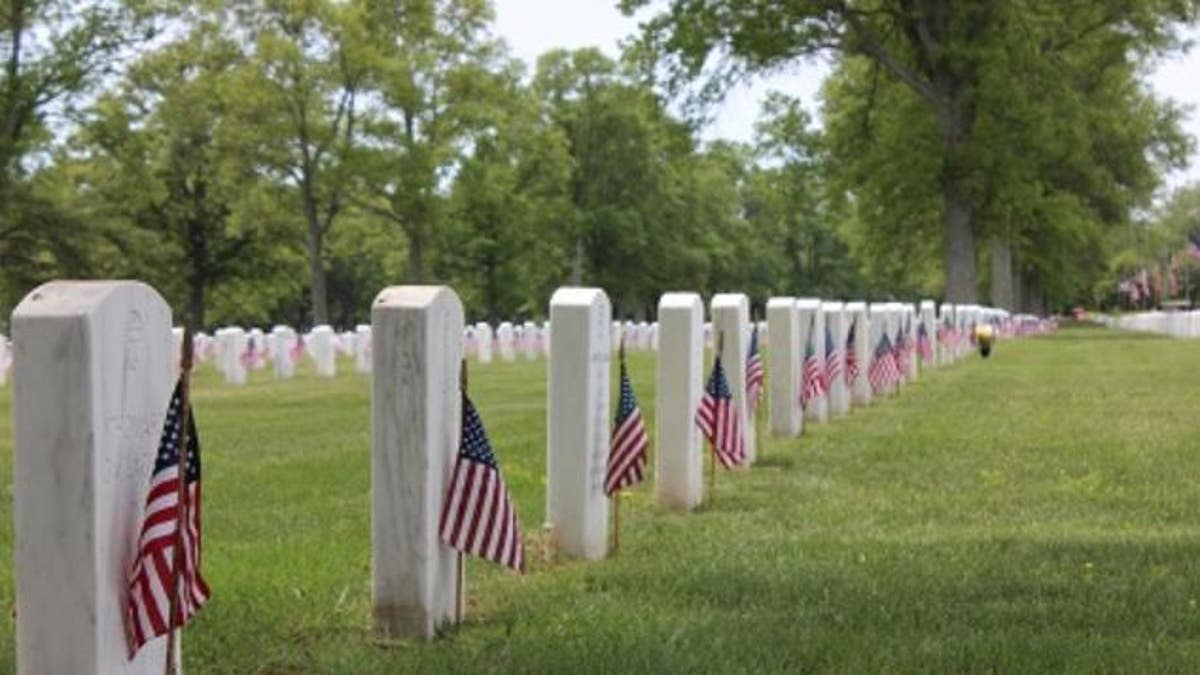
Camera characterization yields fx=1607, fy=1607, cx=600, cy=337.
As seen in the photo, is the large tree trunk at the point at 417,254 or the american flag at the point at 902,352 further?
the large tree trunk at the point at 417,254

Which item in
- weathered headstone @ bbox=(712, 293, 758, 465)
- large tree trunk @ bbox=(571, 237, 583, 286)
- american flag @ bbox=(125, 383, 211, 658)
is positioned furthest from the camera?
large tree trunk @ bbox=(571, 237, 583, 286)

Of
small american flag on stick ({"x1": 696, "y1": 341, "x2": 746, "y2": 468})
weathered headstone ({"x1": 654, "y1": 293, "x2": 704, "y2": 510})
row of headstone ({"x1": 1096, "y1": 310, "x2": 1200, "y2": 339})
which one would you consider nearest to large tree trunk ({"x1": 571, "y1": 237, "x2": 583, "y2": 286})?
row of headstone ({"x1": 1096, "y1": 310, "x2": 1200, "y2": 339})

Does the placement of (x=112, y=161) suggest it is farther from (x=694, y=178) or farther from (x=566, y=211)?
(x=694, y=178)

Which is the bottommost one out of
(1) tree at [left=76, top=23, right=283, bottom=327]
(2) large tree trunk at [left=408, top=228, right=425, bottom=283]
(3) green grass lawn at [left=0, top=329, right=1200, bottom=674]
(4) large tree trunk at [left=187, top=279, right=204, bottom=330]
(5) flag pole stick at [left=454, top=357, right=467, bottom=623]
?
(3) green grass lawn at [left=0, top=329, right=1200, bottom=674]

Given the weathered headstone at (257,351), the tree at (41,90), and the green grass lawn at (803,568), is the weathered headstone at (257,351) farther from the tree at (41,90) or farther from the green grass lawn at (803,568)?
the green grass lawn at (803,568)

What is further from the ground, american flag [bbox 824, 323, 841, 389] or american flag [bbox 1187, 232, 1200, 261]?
american flag [bbox 1187, 232, 1200, 261]

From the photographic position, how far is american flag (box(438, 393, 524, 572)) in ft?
19.8

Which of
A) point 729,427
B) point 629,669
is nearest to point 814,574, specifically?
point 629,669

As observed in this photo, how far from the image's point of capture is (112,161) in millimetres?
53906

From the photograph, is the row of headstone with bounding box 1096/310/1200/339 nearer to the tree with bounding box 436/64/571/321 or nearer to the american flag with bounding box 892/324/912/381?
the tree with bounding box 436/64/571/321

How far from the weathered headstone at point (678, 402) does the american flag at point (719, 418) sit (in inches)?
3.6

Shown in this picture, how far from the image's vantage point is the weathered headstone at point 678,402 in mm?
9844

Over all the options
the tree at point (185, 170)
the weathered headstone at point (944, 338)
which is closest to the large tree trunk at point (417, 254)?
the tree at point (185, 170)

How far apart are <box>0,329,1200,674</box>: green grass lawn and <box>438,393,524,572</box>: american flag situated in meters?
0.33
